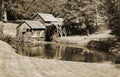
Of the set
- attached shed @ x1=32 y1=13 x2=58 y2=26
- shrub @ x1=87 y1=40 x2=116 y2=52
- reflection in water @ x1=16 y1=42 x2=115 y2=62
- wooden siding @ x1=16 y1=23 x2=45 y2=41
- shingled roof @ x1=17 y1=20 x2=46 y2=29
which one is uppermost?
attached shed @ x1=32 y1=13 x2=58 y2=26

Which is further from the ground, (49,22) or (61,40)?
(49,22)

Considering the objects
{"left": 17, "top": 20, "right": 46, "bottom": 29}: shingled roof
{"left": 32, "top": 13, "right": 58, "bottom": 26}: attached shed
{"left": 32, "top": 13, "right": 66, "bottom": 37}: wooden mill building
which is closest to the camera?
{"left": 17, "top": 20, "right": 46, "bottom": 29}: shingled roof

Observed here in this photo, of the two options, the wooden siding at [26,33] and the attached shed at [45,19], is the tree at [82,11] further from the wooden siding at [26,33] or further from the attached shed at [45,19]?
the wooden siding at [26,33]

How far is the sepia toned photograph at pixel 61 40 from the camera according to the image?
20094 mm

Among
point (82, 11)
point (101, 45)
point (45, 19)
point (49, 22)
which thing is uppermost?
point (82, 11)

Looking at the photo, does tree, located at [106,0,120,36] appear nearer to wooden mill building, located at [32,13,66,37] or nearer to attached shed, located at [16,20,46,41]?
wooden mill building, located at [32,13,66,37]

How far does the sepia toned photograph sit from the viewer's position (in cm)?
2009

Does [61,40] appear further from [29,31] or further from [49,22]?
[49,22]

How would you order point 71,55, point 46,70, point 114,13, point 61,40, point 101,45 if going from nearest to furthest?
point 46,70, point 71,55, point 114,13, point 101,45, point 61,40

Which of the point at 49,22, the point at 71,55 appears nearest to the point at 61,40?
the point at 49,22

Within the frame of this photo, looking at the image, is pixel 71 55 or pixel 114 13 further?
pixel 114 13

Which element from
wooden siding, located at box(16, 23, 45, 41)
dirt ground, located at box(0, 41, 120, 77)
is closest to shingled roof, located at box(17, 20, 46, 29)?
wooden siding, located at box(16, 23, 45, 41)

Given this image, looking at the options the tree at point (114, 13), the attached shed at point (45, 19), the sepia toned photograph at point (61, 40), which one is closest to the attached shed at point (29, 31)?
the sepia toned photograph at point (61, 40)

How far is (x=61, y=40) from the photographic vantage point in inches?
2432
